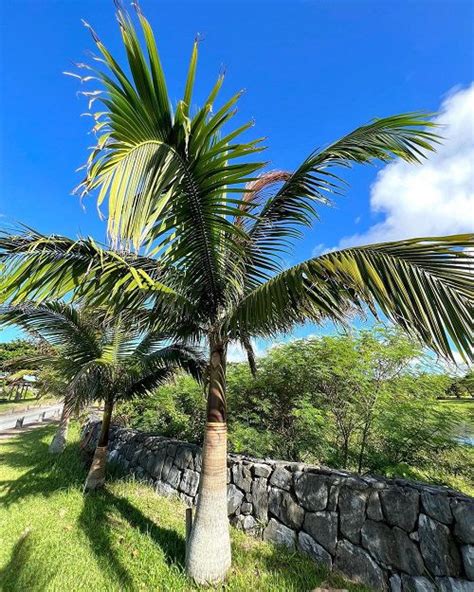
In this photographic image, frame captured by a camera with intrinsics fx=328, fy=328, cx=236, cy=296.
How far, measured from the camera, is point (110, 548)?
4.38 m

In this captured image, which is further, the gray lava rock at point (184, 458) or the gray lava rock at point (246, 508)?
the gray lava rock at point (184, 458)

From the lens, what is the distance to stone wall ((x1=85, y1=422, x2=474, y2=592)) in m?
3.15

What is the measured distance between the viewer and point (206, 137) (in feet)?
8.33

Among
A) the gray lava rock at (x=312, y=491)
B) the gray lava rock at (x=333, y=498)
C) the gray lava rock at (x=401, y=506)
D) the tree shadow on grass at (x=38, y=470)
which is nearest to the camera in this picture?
the gray lava rock at (x=401, y=506)

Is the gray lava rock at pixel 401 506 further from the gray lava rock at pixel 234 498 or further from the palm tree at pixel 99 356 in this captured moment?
the palm tree at pixel 99 356

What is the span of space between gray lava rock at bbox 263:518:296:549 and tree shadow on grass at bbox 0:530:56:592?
2.70 m

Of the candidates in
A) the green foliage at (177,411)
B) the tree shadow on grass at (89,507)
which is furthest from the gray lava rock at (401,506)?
the green foliage at (177,411)

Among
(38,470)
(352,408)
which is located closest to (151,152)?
(352,408)

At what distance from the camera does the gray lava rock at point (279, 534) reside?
437 cm

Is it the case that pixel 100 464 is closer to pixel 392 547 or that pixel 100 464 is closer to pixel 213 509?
pixel 213 509

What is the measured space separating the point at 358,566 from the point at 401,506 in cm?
87

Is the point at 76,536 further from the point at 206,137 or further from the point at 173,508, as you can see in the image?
the point at 206,137

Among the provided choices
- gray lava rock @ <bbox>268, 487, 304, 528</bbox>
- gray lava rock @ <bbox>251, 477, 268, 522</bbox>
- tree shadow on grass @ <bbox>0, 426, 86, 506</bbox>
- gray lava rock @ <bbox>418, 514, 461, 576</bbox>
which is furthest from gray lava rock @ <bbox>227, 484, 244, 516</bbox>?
tree shadow on grass @ <bbox>0, 426, 86, 506</bbox>

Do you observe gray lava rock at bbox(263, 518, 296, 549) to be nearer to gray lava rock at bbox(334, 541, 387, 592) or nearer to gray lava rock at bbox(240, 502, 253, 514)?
gray lava rock at bbox(240, 502, 253, 514)
